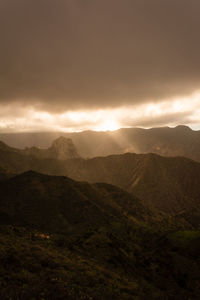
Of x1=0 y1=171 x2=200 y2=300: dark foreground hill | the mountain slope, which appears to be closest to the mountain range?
x1=0 y1=171 x2=200 y2=300: dark foreground hill

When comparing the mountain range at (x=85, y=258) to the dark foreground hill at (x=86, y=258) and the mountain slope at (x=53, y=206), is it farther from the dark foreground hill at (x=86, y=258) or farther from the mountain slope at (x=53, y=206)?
the mountain slope at (x=53, y=206)

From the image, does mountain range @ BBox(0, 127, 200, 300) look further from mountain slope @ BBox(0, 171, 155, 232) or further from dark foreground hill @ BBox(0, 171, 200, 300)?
mountain slope @ BBox(0, 171, 155, 232)

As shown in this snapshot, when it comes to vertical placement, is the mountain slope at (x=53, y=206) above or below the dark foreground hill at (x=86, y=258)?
below

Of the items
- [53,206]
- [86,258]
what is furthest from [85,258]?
[53,206]

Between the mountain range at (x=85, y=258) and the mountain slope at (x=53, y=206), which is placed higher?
the mountain range at (x=85, y=258)

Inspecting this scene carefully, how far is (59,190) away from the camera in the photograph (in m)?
163

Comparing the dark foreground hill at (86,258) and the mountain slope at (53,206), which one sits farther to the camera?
the mountain slope at (53,206)

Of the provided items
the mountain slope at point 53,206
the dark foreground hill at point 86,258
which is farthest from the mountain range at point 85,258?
the mountain slope at point 53,206

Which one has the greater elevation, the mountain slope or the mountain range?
the mountain range

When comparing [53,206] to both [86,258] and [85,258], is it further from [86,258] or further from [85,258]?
[85,258]

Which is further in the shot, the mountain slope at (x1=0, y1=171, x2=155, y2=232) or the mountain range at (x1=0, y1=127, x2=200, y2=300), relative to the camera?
Result: the mountain slope at (x1=0, y1=171, x2=155, y2=232)

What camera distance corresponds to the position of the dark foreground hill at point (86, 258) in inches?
957

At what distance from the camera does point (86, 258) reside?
42406mm

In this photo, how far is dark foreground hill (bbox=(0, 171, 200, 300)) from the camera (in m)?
24.3
